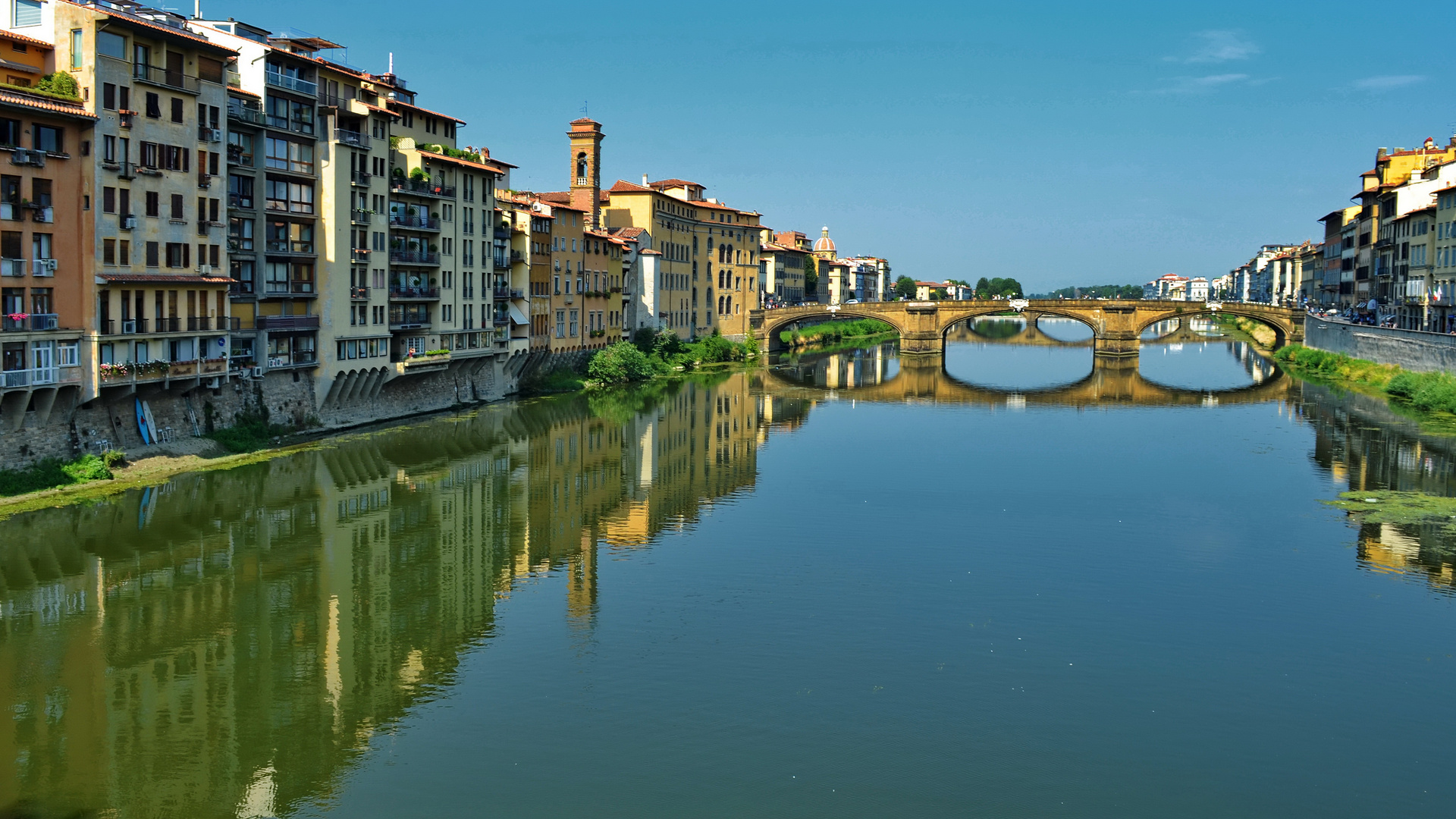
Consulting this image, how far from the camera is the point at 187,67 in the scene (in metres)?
42.7

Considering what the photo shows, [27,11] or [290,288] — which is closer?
[27,11]

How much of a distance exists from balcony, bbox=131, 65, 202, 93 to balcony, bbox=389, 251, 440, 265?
1514 cm

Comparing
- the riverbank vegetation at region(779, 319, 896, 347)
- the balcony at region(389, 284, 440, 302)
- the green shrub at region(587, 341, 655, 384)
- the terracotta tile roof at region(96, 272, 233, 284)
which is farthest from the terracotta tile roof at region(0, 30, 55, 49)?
the riverbank vegetation at region(779, 319, 896, 347)

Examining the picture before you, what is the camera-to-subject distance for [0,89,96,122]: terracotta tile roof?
35500 millimetres

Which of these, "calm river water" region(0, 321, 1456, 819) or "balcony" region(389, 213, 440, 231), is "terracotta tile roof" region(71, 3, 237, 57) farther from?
"calm river water" region(0, 321, 1456, 819)

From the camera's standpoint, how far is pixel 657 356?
93250 millimetres

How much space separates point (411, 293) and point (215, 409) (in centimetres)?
1415

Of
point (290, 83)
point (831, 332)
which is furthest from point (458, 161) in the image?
point (831, 332)

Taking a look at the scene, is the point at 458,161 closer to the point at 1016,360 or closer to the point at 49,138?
the point at 49,138

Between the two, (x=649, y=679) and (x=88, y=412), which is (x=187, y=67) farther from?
(x=649, y=679)

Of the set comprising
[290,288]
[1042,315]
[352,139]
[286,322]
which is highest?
[352,139]

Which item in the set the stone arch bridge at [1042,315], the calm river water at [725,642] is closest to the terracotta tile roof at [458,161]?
the calm river water at [725,642]

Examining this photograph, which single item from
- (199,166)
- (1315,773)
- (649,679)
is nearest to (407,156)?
(199,166)

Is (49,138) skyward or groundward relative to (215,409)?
skyward
